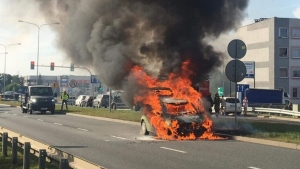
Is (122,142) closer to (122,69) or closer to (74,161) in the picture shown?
(122,69)

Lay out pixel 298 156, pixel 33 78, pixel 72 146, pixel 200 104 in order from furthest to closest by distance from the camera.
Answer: pixel 33 78, pixel 200 104, pixel 72 146, pixel 298 156

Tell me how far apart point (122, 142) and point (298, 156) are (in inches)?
235

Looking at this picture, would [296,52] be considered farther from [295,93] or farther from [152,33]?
[152,33]

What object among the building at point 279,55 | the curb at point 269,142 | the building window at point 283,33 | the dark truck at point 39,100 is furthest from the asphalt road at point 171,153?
the building window at point 283,33

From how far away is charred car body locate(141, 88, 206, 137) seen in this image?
16.3m

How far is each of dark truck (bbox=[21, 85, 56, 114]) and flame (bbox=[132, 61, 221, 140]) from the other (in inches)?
735

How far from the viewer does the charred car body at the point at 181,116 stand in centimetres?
1630

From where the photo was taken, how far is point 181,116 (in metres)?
16.4

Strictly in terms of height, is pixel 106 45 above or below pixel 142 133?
above

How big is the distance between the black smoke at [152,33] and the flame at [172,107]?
4.86ft

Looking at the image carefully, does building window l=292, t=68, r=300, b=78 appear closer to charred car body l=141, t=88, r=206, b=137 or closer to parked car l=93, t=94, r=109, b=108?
parked car l=93, t=94, r=109, b=108

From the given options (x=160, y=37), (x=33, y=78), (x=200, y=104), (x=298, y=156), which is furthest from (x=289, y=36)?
(x=33, y=78)

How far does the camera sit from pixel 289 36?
64875 mm

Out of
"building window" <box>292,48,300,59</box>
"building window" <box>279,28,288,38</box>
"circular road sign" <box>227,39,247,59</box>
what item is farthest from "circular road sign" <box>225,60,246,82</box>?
"building window" <box>292,48,300,59</box>
